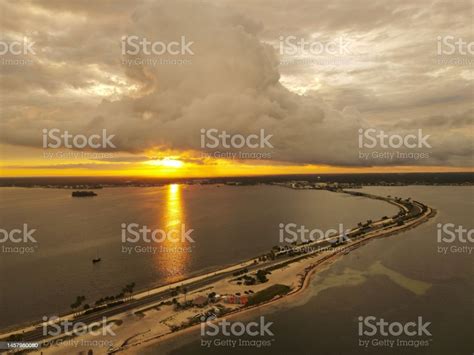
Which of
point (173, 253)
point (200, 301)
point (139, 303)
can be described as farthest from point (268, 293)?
point (173, 253)

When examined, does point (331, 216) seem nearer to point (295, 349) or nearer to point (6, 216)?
point (295, 349)

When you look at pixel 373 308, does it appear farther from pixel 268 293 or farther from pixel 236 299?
pixel 236 299

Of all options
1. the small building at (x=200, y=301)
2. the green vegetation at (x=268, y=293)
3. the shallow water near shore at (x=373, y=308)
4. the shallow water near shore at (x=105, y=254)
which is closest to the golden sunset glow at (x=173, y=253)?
the shallow water near shore at (x=105, y=254)

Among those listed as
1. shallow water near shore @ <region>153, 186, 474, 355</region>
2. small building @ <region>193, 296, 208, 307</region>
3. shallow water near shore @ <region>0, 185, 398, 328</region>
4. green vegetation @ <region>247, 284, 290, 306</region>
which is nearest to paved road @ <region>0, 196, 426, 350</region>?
small building @ <region>193, 296, 208, 307</region>

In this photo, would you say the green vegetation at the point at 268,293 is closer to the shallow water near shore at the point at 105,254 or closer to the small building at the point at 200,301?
the small building at the point at 200,301

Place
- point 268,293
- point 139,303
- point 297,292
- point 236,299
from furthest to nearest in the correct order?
point 297,292, point 268,293, point 139,303, point 236,299

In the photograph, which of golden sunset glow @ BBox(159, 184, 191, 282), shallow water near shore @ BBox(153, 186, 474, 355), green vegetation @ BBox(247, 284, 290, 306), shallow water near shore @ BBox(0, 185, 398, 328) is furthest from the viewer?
golden sunset glow @ BBox(159, 184, 191, 282)

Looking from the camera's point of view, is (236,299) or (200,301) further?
(200,301)

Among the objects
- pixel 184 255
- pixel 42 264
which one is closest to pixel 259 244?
pixel 184 255

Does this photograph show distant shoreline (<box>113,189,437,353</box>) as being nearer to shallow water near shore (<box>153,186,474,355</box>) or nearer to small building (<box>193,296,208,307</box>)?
shallow water near shore (<box>153,186,474,355</box>)

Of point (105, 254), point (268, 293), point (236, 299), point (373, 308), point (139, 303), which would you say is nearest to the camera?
point (373, 308)
